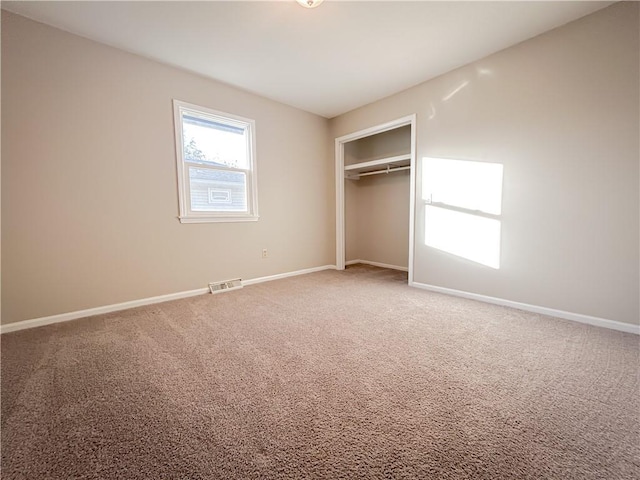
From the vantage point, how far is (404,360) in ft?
5.18

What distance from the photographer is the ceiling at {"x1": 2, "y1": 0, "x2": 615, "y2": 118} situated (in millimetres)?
1939

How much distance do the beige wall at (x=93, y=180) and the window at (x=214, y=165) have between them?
0.11 metres

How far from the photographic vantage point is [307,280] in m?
3.68

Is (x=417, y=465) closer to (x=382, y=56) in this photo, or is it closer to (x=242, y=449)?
(x=242, y=449)

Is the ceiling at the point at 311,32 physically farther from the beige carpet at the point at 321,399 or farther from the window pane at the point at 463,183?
the beige carpet at the point at 321,399

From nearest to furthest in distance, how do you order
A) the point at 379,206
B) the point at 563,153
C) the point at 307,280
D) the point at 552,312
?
the point at 563,153 < the point at 552,312 < the point at 307,280 < the point at 379,206

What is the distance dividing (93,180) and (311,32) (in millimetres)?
2454

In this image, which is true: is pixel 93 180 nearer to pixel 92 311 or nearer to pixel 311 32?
pixel 92 311

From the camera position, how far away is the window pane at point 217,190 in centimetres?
297

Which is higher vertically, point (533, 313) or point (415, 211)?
point (415, 211)

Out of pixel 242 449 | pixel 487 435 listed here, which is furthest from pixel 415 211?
pixel 242 449

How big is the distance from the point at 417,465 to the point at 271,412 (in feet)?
2.11

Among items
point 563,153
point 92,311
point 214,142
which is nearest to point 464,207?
point 563,153

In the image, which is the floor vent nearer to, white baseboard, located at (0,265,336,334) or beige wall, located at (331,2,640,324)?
white baseboard, located at (0,265,336,334)
